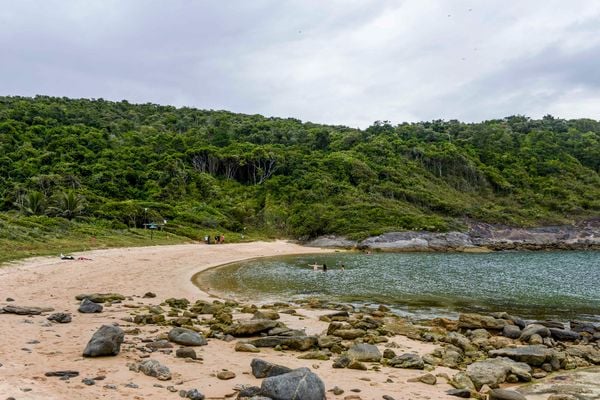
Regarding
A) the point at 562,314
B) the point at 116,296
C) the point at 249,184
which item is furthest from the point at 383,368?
the point at 249,184

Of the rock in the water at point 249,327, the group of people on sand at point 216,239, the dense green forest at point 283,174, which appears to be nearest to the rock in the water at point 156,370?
the rock in the water at point 249,327

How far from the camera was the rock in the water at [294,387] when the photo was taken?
8.16 metres

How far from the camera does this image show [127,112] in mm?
146500

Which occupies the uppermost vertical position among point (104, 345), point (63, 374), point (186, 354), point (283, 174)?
point (283, 174)

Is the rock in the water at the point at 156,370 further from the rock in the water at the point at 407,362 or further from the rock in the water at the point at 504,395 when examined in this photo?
the rock in the water at the point at 504,395

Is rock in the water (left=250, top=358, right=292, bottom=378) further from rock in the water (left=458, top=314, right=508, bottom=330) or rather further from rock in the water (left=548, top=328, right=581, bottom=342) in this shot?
rock in the water (left=548, top=328, right=581, bottom=342)

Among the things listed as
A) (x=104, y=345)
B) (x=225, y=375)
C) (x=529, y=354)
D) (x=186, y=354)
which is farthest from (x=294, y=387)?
(x=529, y=354)

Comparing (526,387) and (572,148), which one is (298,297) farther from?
(572,148)

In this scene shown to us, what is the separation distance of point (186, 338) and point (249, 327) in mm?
2533

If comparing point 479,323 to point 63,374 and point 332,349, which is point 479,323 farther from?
point 63,374

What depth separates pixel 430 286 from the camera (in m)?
33.0

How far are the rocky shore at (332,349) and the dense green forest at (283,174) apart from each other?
168ft

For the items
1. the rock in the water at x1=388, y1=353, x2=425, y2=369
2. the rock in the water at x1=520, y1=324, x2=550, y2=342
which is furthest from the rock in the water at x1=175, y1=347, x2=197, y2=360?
the rock in the water at x1=520, y1=324, x2=550, y2=342

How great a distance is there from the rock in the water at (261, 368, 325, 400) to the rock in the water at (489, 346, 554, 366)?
7.95 metres
